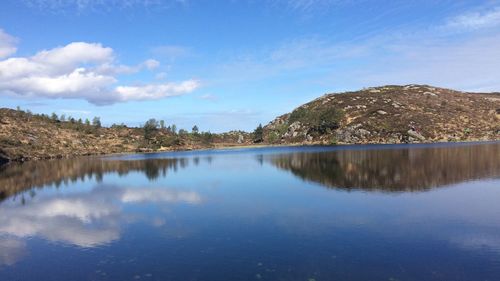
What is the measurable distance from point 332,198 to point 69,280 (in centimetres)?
3587

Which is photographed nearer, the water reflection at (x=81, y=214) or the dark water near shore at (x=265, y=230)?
the dark water near shore at (x=265, y=230)

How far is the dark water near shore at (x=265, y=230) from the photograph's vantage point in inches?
1080

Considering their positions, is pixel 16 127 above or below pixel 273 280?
above

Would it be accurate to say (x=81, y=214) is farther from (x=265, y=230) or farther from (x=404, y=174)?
(x=404, y=174)

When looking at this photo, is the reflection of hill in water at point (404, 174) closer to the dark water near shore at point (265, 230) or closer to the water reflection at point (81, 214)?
the dark water near shore at point (265, 230)

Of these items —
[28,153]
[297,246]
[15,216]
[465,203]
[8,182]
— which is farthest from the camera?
[28,153]

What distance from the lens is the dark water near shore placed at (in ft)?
90.0

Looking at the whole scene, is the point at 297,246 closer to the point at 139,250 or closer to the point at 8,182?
the point at 139,250

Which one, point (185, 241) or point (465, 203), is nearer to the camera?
point (185, 241)

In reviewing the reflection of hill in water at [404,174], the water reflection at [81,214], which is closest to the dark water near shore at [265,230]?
the water reflection at [81,214]

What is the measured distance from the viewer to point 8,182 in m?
88.4

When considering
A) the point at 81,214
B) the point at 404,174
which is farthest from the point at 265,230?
the point at 404,174

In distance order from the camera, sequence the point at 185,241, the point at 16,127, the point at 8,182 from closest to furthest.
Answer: the point at 185,241, the point at 8,182, the point at 16,127

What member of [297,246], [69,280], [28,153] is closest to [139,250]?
[69,280]
